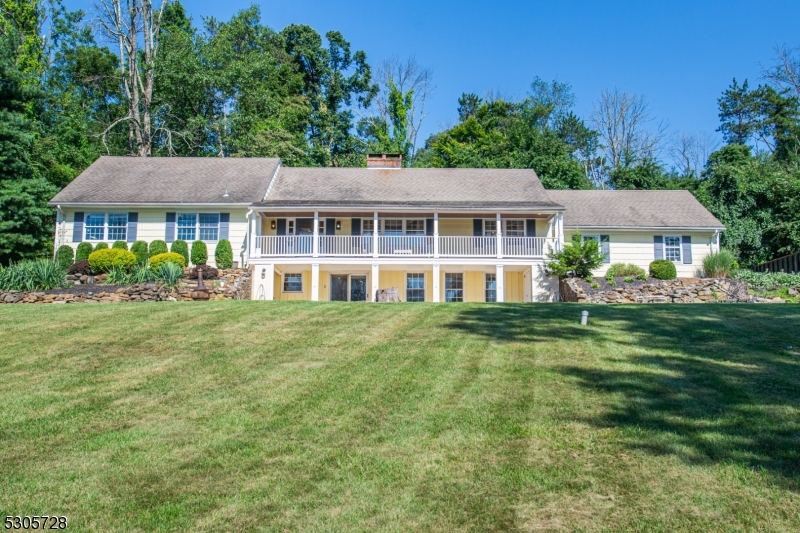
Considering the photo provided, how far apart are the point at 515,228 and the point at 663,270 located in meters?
5.62

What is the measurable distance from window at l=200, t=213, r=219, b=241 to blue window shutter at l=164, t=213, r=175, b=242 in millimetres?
1022

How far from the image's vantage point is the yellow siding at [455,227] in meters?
24.0

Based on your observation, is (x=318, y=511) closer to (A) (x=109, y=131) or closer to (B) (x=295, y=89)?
(A) (x=109, y=131)

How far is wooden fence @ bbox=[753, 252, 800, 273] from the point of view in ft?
78.2

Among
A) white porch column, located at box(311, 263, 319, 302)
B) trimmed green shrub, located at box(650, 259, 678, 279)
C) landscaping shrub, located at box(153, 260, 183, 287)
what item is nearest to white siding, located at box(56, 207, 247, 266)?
white porch column, located at box(311, 263, 319, 302)

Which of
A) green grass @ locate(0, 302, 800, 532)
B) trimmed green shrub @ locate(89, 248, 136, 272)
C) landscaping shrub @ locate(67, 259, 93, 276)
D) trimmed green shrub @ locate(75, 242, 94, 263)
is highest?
trimmed green shrub @ locate(75, 242, 94, 263)

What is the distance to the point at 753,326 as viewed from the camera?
1055 cm

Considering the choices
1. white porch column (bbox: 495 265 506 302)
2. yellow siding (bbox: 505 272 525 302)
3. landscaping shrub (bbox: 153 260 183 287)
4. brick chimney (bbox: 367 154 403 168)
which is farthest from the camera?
brick chimney (bbox: 367 154 403 168)

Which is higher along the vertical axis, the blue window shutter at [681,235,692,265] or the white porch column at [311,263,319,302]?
the blue window shutter at [681,235,692,265]

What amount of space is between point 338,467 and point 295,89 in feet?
126

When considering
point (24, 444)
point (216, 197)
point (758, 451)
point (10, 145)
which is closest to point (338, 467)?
point (24, 444)

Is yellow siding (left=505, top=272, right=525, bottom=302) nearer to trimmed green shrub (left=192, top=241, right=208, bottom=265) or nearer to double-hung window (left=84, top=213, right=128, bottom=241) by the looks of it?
trimmed green shrub (left=192, top=241, right=208, bottom=265)

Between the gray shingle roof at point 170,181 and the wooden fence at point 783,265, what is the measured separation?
20676 millimetres

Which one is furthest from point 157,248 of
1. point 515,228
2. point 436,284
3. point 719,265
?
point 719,265
